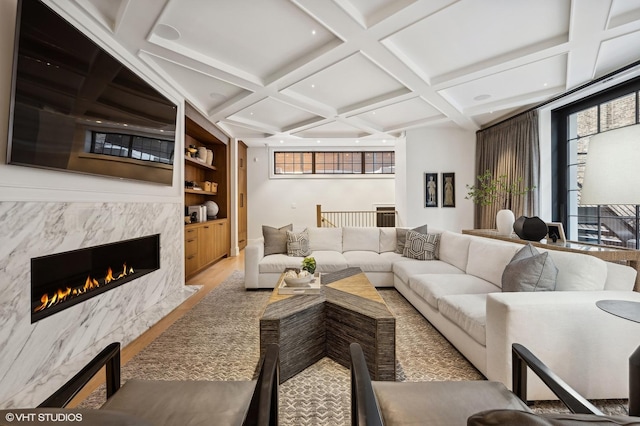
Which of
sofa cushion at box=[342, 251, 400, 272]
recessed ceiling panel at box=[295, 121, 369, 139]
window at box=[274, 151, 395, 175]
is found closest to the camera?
sofa cushion at box=[342, 251, 400, 272]

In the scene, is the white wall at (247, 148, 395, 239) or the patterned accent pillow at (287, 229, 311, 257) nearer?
the patterned accent pillow at (287, 229, 311, 257)

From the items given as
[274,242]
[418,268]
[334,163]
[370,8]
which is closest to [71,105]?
[370,8]

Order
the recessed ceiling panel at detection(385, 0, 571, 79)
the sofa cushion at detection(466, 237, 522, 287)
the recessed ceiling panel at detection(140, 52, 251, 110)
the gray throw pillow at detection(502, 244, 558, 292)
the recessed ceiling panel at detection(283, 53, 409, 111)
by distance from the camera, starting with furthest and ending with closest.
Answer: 1. the recessed ceiling panel at detection(283, 53, 409, 111)
2. the recessed ceiling panel at detection(140, 52, 251, 110)
3. the sofa cushion at detection(466, 237, 522, 287)
4. the recessed ceiling panel at detection(385, 0, 571, 79)
5. the gray throw pillow at detection(502, 244, 558, 292)

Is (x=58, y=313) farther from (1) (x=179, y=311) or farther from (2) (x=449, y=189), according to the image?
(2) (x=449, y=189)

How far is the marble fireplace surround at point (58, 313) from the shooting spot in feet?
5.41

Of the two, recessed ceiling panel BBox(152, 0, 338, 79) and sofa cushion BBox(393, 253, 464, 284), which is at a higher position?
recessed ceiling panel BBox(152, 0, 338, 79)

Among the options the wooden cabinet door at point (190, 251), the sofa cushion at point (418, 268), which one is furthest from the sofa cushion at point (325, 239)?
the wooden cabinet door at point (190, 251)

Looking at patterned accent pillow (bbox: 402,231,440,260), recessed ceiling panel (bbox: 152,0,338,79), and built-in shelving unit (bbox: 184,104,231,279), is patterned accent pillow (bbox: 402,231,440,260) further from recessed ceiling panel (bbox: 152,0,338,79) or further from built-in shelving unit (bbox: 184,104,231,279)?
built-in shelving unit (bbox: 184,104,231,279)

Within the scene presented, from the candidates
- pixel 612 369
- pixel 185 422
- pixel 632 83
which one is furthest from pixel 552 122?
pixel 185 422

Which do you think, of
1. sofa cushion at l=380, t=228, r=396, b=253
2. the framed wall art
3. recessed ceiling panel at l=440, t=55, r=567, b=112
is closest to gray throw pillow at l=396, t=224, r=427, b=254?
sofa cushion at l=380, t=228, r=396, b=253

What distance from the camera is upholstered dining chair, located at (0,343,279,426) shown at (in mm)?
831

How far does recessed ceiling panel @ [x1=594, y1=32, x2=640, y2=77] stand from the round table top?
2881 millimetres

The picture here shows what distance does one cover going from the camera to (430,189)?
6234 millimetres

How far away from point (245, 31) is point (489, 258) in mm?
3147
